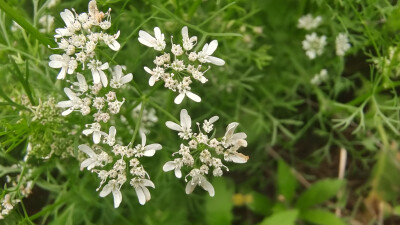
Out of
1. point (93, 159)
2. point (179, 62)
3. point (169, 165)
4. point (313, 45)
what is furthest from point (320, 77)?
A: point (93, 159)

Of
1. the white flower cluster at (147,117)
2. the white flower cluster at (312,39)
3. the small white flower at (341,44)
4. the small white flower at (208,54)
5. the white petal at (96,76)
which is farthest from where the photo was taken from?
the white flower cluster at (312,39)

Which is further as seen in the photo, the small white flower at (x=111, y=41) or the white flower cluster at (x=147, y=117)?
the white flower cluster at (x=147, y=117)

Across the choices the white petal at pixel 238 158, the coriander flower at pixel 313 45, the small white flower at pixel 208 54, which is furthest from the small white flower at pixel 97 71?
the coriander flower at pixel 313 45

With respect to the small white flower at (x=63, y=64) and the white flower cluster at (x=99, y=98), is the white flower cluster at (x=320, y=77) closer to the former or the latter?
the white flower cluster at (x=99, y=98)

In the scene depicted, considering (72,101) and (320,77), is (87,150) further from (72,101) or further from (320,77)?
(320,77)

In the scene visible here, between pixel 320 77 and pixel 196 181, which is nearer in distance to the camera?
pixel 196 181

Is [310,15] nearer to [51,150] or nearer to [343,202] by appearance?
[343,202]

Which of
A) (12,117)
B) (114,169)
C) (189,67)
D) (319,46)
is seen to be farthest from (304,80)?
(12,117)
